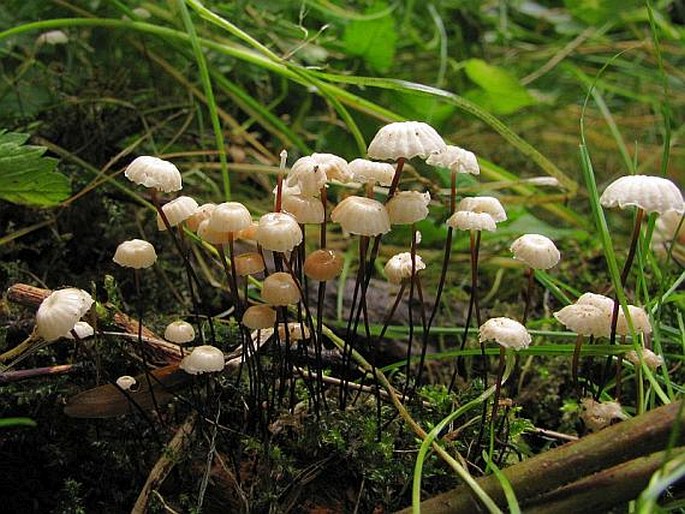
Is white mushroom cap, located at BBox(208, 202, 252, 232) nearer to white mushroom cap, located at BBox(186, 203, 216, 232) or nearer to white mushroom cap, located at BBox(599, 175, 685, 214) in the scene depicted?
white mushroom cap, located at BBox(186, 203, 216, 232)

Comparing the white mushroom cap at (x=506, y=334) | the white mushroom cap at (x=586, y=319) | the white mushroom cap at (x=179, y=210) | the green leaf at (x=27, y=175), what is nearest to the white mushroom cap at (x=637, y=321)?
the white mushroom cap at (x=586, y=319)

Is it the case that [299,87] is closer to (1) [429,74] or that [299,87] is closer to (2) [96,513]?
(1) [429,74]

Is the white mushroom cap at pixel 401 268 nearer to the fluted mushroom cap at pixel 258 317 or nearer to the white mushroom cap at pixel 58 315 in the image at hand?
the fluted mushroom cap at pixel 258 317

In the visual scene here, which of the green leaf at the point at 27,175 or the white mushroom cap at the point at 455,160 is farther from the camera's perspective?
the green leaf at the point at 27,175

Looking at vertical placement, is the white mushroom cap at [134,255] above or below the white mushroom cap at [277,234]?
below

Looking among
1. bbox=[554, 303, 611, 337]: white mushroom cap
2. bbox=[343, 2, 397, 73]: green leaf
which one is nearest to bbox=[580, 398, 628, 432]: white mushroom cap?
bbox=[554, 303, 611, 337]: white mushroom cap

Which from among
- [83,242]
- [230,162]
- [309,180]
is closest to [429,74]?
[230,162]

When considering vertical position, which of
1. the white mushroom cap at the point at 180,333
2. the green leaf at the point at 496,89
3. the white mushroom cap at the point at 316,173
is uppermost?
the white mushroom cap at the point at 316,173

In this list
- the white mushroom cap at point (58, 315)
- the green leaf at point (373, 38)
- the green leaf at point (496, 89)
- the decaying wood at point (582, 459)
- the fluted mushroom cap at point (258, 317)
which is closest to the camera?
the decaying wood at point (582, 459)

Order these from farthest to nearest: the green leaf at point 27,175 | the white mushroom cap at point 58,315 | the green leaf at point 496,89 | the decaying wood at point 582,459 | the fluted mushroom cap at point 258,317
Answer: the green leaf at point 496,89 < the green leaf at point 27,175 < the fluted mushroom cap at point 258,317 < the white mushroom cap at point 58,315 < the decaying wood at point 582,459
